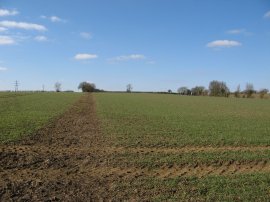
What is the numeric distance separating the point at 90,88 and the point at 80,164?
18512 centimetres

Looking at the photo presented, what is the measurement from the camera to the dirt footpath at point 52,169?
8.91 m

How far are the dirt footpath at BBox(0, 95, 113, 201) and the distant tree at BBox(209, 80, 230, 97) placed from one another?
140 meters

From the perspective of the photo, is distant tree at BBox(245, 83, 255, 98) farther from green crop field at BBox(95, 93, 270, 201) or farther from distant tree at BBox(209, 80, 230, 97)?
green crop field at BBox(95, 93, 270, 201)

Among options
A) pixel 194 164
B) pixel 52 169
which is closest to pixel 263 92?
pixel 194 164

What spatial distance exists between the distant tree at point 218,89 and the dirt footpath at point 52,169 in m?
140

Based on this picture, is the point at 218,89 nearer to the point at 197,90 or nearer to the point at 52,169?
the point at 197,90

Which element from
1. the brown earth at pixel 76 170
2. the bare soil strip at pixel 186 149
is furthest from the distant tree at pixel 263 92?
the bare soil strip at pixel 186 149

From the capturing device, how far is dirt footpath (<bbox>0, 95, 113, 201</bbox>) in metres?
8.91

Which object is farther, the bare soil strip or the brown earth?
the bare soil strip

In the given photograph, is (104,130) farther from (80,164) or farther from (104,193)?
(104,193)

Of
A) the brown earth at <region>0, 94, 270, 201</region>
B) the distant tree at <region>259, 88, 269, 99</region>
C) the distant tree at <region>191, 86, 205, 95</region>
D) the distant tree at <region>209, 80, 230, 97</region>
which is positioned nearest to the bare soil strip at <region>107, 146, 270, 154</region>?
the brown earth at <region>0, 94, 270, 201</region>

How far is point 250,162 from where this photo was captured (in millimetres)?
12852

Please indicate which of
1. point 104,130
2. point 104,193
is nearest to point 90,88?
point 104,130

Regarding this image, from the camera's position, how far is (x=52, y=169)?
11.4 m
